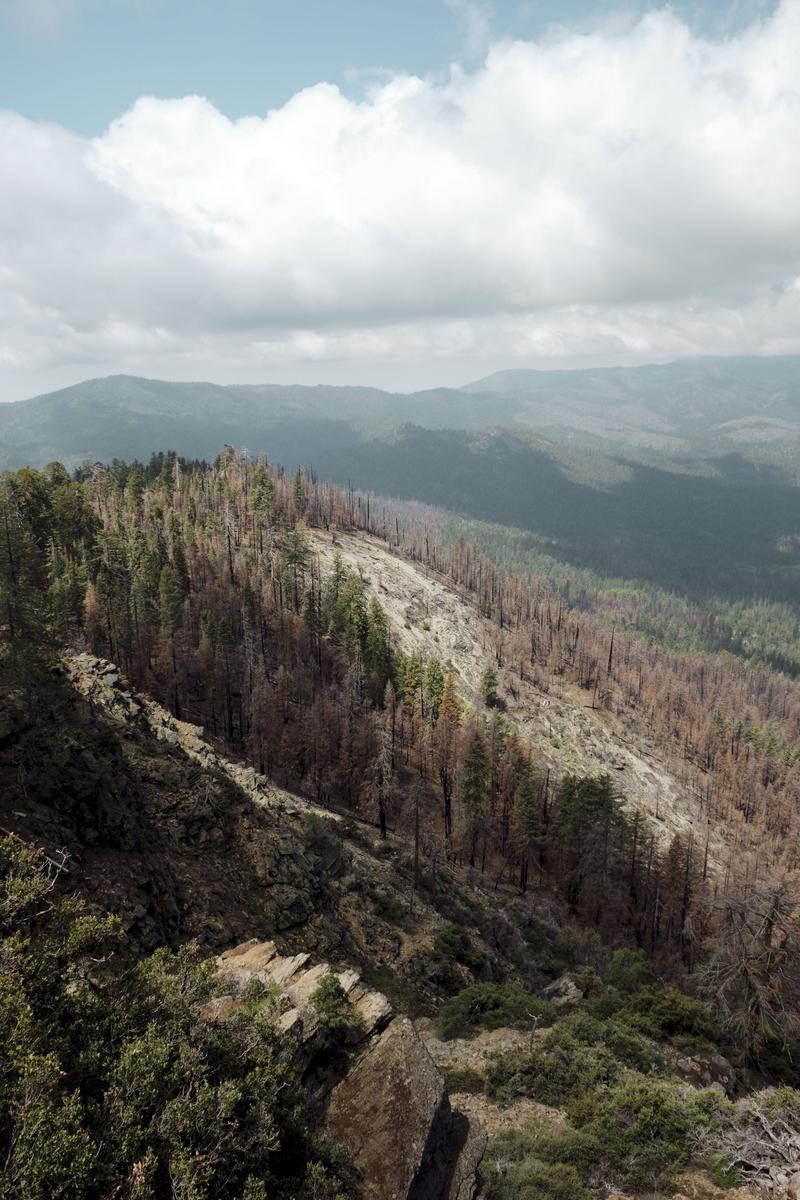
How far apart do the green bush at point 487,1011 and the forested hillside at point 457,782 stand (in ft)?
0.56

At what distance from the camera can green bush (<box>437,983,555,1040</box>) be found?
31000 mm

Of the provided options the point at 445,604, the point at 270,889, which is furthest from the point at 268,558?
the point at 270,889

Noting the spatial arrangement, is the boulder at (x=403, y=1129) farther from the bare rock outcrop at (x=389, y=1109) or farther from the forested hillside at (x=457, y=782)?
the forested hillside at (x=457, y=782)

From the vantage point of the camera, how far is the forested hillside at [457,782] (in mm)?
25125

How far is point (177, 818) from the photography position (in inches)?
1396

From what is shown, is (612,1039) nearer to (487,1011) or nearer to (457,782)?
(487,1011)

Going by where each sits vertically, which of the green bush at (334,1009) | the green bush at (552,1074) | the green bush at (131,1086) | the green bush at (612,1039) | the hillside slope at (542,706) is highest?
the green bush at (131,1086)

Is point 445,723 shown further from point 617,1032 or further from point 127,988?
point 127,988

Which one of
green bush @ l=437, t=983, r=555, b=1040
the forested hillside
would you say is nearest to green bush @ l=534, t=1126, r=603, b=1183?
the forested hillside

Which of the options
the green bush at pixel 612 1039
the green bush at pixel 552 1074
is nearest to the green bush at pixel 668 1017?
the green bush at pixel 612 1039

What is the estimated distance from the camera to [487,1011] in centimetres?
3228

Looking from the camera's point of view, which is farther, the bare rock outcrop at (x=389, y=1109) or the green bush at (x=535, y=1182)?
the green bush at (x=535, y=1182)

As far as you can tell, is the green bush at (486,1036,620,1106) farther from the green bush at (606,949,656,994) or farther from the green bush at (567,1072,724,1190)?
the green bush at (606,949,656,994)

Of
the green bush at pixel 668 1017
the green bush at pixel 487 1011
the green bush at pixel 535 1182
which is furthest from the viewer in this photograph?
the green bush at pixel 668 1017
